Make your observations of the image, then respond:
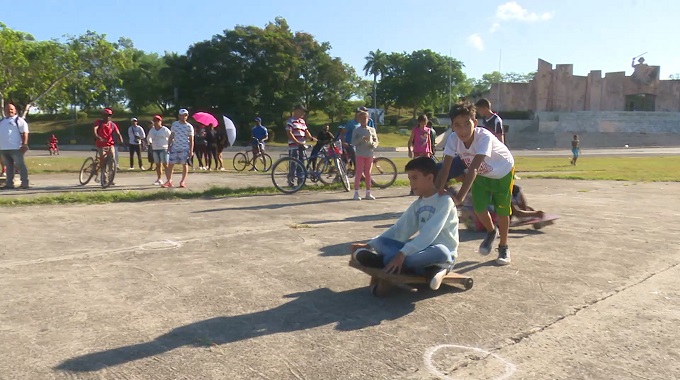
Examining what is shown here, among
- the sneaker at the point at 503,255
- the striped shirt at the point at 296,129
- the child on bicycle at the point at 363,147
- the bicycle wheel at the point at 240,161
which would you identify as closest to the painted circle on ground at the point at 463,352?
the sneaker at the point at 503,255

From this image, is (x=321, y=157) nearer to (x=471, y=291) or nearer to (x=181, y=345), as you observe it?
(x=471, y=291)

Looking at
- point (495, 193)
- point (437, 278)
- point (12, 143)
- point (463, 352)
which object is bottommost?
point (463, 352)

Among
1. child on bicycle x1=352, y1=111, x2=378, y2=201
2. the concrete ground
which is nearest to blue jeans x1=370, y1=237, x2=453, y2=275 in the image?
the concrete ground

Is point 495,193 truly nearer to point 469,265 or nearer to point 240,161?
point 469,265

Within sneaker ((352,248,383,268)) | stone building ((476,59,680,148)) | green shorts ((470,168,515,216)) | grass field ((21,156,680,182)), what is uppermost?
stone building ((476,59,680,148))

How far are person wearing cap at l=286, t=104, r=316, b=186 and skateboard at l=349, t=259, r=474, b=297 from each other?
7.61 metres

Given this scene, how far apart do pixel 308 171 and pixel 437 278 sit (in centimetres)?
822

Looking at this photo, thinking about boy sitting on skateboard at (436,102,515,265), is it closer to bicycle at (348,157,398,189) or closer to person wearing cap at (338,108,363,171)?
person wearing cap at (338,108,363,171)

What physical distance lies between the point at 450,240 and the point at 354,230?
293cm

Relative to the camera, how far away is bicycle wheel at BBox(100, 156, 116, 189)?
1233 centimetres

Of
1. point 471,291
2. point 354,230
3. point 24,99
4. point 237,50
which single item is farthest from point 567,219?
point 237,50

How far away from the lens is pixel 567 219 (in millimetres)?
8477

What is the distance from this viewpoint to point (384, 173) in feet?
44.2

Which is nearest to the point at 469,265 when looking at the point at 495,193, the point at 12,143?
the point at 495,193
